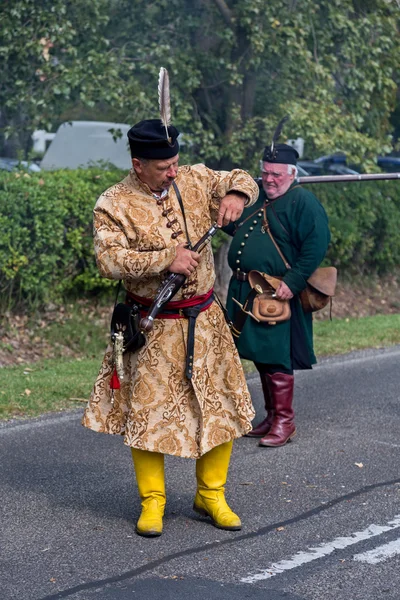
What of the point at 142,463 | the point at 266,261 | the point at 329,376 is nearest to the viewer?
the point at 142,463

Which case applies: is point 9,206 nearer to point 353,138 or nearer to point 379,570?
point 353,138

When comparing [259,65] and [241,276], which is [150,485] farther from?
[259,65]

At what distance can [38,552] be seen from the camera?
189 inches

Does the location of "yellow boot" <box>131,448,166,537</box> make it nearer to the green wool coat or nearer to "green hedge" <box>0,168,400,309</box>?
the green wool coat

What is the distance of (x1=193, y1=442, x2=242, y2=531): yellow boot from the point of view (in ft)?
16.9

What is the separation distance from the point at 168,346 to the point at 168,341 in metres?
0.02

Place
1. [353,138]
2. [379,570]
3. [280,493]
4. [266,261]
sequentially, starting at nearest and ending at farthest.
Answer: [379,570] < [280,493] < [266,261] < [353,138]

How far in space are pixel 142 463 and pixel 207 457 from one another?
1.06 feet

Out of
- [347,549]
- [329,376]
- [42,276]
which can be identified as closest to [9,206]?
[42,276]

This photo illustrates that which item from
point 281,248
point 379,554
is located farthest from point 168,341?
point 281,248

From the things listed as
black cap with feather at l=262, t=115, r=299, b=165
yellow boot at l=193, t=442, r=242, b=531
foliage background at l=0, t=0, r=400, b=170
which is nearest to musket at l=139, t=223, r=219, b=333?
yellow boot at l=193, t=442, r=242, b=531

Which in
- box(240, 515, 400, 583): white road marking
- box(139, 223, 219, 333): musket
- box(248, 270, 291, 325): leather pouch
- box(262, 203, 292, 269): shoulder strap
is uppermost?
box(139, 223, 219, 333): musket

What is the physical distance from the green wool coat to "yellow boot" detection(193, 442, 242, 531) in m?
1.67

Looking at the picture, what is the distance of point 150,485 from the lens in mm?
5098
